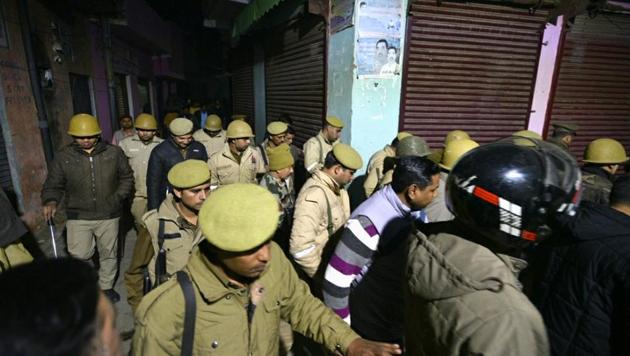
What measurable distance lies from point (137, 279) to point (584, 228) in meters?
3.15

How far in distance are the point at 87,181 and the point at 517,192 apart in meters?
4.45

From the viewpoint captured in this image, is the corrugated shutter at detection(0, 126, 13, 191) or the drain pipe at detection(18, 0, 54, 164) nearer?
the corrugated shutter at detection(0, 126, 13, 191)

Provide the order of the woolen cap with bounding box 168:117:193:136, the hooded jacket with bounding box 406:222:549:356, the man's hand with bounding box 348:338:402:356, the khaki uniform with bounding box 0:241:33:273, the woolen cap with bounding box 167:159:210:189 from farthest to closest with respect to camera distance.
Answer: the woolen cap with bounding box 168:117:193:136, the woolen cap with bounding box 167:159:210:189, the khaki uniform with bounding box 0:241:33:273, the man's hand with bounding box 348:338:402:356, the hooded jacket with bounding box 406:222:549:356

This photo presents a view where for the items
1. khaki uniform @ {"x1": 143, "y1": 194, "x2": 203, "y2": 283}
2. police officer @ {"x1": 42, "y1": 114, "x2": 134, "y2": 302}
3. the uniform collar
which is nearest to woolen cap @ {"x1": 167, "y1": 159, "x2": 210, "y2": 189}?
khaki uniform @ {"x1": 143, "y1": 194, "x2": 203, "y2": 283}

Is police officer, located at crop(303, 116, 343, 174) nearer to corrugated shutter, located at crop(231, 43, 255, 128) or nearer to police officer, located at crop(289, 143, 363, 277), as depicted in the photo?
police officer, located at crop(289, 143, 363, 277)

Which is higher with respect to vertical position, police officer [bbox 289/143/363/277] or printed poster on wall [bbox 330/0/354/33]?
printed poster on wall [bbox 330/0/354/33]

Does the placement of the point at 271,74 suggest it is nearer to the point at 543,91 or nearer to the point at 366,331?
the point at 543,91

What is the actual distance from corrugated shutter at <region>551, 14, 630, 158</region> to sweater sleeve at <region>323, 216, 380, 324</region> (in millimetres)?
6785

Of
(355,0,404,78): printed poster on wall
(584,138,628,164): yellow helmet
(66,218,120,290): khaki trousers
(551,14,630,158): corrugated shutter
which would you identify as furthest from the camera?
(551,14,630,158): corrugated shutter

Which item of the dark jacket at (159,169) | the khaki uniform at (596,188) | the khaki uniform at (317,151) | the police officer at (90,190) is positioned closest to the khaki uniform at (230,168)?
the dark jacket at (159,169)

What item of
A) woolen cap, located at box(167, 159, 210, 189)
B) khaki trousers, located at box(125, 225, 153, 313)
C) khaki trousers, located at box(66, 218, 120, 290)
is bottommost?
khaki trousers, located at box(66, 218, 120, 290)

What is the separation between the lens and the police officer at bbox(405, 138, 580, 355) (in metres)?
1.12

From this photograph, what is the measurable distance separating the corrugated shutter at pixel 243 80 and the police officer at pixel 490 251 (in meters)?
10.8

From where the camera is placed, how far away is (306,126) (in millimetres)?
7637
